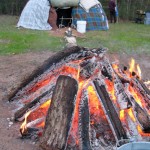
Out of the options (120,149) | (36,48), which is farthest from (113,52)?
(120,149)

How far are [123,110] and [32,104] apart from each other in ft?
5.45

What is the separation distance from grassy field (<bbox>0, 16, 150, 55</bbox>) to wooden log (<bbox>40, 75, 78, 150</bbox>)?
690 centimetres

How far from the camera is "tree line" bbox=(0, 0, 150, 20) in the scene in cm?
2294

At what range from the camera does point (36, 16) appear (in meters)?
18.0

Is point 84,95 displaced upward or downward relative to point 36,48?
upward

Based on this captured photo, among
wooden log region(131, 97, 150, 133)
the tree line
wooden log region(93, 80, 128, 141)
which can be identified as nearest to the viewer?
wooden log region(93, 80, 128, 141)

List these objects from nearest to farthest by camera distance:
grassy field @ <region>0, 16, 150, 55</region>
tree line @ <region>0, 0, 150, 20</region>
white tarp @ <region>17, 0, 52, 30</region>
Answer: grassy field @ <region>0, 16, 150, 55</region> → white tarp @ <region>17, 0, 52, 30</region> → tree line @ <region>0, 0, 150, 20</region>

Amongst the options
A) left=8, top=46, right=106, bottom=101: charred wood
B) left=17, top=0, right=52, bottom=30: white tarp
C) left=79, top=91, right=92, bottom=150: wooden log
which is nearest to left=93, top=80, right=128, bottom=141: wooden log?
left=79, top=91, right=92, bottom=150: wooden log

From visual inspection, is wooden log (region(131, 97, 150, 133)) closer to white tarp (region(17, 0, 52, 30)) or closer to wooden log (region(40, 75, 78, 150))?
wooden log (region(40, 75, 78, 150))

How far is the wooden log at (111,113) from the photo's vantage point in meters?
5.52

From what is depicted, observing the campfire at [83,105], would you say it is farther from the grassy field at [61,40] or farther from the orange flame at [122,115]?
the grassy field at [61,40]

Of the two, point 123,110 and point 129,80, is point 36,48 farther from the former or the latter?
point 123,110

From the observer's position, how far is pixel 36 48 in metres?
12.6

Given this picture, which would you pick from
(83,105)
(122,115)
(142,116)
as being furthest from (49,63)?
(142,116)
